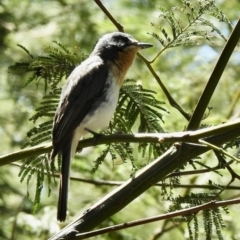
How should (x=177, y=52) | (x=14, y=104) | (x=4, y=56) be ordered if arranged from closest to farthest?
(x=177, y=52) → (x=14, y=104) → (x=4, y=56)

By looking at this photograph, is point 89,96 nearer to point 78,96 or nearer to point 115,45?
point 78,96

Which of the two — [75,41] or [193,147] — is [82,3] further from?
[193,147]

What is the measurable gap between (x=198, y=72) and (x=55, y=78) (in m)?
3.46

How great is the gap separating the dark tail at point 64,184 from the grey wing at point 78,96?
0.07 meters

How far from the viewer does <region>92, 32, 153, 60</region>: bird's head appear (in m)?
4.70

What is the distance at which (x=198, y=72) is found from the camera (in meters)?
7.04

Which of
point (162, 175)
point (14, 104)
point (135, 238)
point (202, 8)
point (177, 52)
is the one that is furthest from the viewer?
point (14, 104)

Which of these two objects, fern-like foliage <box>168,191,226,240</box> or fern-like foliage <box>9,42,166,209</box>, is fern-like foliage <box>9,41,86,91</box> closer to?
fern-like foliage <box>9,42,166,209</box>

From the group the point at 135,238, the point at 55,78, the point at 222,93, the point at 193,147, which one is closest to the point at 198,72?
the point at 222,93

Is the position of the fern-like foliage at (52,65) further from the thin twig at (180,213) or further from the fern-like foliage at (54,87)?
the thin twig at (180,213)

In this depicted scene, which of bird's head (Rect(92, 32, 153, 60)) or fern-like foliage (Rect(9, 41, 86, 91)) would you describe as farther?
bird's head (Rect(92, 32, 153, 60))

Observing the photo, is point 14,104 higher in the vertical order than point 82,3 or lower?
lower

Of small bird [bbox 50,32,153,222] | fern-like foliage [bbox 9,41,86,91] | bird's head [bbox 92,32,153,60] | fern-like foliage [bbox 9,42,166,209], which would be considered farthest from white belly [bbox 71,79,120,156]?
bird's head [bbox 92,32,153,60]

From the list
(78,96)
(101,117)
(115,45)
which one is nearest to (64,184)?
(101,117)
